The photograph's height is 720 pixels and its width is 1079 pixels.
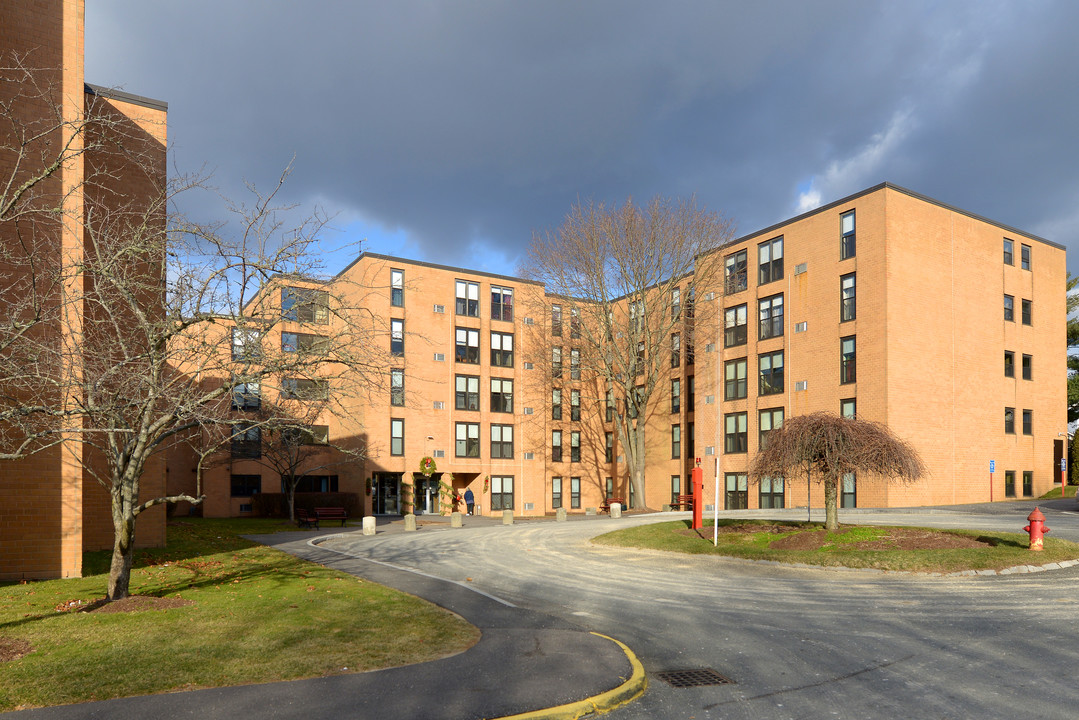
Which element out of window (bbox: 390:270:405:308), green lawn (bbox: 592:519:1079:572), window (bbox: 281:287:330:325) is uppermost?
window (bbox: 390:270:405:308)

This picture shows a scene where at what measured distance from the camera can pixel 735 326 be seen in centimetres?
4394

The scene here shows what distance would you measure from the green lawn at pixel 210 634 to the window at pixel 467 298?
32957 mm

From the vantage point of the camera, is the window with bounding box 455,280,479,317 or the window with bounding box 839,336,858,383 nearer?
the window with bounding box 839,336,858,383

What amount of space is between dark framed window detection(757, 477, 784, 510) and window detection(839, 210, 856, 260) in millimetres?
11676

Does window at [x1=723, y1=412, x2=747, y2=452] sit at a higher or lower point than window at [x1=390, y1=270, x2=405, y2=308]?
lower

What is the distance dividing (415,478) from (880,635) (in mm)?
37959

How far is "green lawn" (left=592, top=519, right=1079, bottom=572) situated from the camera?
15086 mm

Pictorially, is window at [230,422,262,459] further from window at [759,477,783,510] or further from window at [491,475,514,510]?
window at [759,477,783,510]

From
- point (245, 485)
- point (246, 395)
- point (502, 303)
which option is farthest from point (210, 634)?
point (245, 485)

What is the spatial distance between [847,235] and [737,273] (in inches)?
284

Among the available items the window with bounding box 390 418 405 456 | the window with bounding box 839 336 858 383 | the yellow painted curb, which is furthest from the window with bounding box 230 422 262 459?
the yellow painted curb

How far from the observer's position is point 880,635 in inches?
388

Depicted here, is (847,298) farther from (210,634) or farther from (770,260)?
(210,634)

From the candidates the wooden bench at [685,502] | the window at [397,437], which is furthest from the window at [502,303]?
the wooden bench at [685,502]
